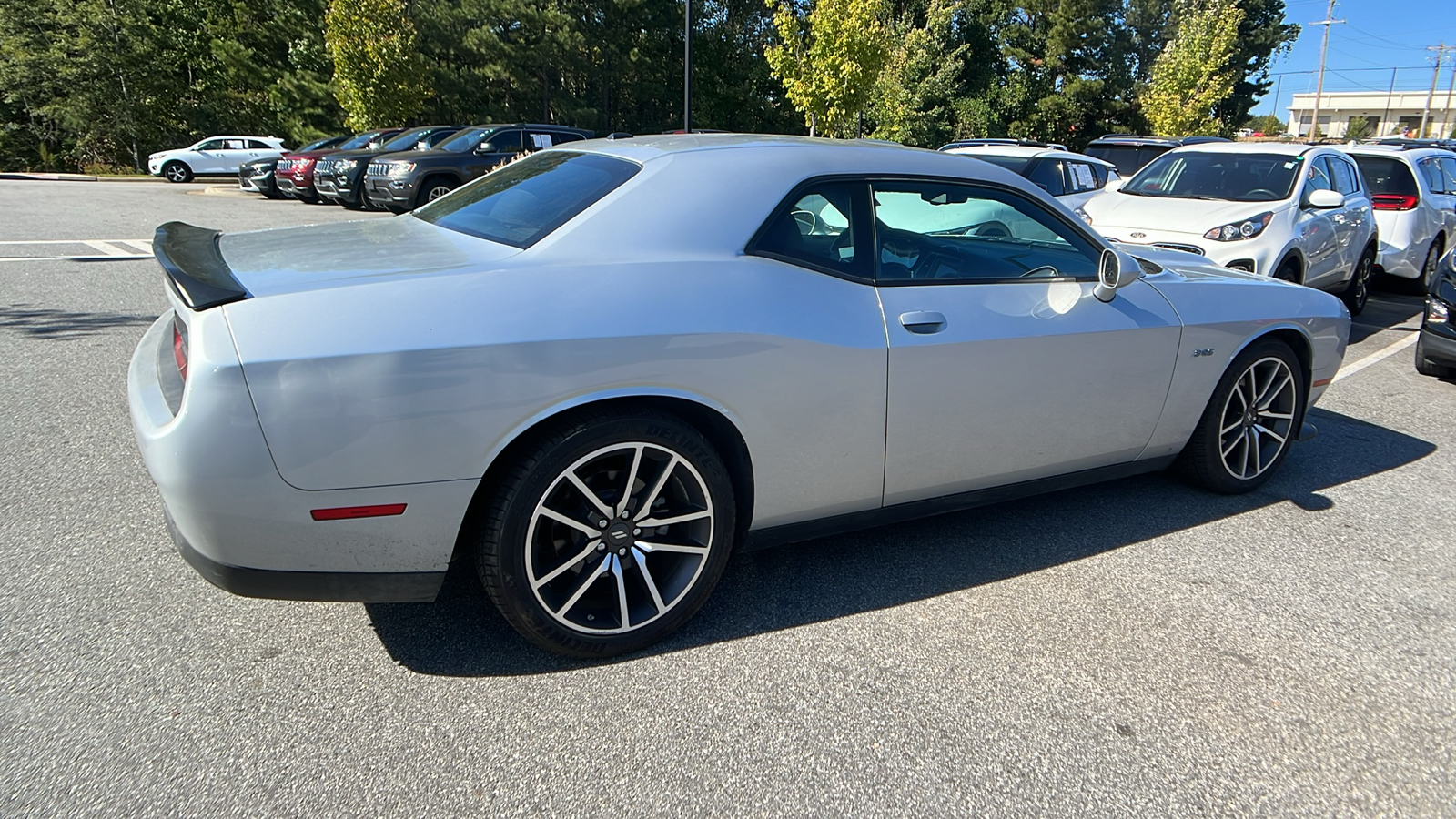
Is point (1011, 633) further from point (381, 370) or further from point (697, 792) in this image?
point (381, 370)

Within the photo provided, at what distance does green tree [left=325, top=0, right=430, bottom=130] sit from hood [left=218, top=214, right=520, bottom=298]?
80.9 ft

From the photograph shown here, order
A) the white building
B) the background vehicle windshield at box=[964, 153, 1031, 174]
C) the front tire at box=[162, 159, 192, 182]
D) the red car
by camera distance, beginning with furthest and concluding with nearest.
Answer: the white building → the front tire at box=[162, 159, 192, 182] → the red car → the background vehicle windshield at box=[964, 153, 1031, 174]

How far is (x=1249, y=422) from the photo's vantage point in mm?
4281

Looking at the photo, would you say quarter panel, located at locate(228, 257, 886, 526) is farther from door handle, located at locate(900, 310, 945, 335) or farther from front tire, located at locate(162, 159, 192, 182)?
front tire, located at locate(162, 159, 192, 182)

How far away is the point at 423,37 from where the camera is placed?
98.6 feet

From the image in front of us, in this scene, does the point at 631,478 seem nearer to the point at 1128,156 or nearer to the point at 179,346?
the point at 179,346

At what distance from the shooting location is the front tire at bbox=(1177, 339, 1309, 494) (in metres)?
4.13

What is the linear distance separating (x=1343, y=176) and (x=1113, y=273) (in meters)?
7.16

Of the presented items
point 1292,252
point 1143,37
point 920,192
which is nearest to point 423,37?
point 1292,252

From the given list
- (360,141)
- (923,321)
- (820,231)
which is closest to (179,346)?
(820,231)

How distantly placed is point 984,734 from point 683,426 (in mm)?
1214

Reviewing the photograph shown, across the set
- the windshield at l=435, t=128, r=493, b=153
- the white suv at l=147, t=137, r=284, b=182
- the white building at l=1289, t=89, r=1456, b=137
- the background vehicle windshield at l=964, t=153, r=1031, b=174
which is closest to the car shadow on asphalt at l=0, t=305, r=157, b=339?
the background vehicle windshield at l=964, t=153, r=1031, b=174

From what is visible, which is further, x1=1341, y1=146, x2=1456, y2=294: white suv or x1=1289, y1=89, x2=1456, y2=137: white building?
A: x1=1289, y1=89, x2=1456, y2=137: white building

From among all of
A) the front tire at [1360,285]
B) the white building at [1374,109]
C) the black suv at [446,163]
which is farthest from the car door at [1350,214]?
the white building at [1374,109]
